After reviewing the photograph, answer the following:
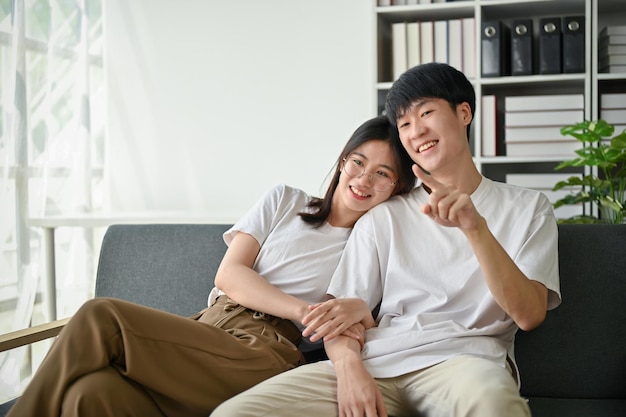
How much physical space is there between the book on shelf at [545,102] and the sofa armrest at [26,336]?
212cm

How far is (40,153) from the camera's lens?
11.0ft

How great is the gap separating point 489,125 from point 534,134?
0.20 m

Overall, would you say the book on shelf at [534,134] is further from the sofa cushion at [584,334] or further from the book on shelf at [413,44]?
the sofa cushion at [584,334]

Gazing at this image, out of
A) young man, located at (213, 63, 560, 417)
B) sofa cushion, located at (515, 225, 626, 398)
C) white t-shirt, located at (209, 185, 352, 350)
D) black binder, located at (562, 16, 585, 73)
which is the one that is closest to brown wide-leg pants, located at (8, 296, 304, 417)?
young man, located at (213, 63, 560, 417)

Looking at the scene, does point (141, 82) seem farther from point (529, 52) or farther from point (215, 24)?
point (529, 52)

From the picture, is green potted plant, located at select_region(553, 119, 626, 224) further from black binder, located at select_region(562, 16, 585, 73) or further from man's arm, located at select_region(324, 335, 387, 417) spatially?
man's arm, located at select_region(324, 335, 387, 417)

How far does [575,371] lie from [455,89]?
78 cm

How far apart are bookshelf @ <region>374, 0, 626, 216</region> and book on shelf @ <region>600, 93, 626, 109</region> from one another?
0.11 ft

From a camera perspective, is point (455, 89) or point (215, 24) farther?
point (215, 24)

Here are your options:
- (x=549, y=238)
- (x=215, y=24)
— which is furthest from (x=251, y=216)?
(x=215, y=24)

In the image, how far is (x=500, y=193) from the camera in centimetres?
188

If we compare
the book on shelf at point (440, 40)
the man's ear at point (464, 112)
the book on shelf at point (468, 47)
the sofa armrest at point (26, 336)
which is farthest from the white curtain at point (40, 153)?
the man's ear at point (464, 112)

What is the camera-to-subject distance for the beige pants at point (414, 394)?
1.44m

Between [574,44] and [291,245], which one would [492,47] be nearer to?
[574,44]
